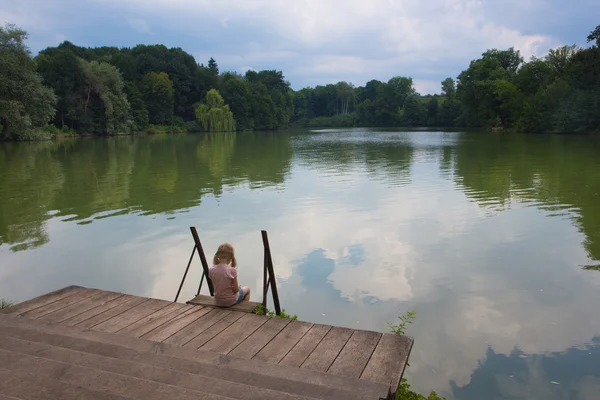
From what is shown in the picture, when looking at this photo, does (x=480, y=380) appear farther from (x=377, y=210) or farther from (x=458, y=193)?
(x=458, y=193)

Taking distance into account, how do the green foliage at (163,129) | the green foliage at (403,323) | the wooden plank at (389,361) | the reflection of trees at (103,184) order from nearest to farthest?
1. the wooden plank at (389,361)
2. the green foliage at (403,323)
3. the reflection of trees at (103,184)
4. the green foliage at (163,129)

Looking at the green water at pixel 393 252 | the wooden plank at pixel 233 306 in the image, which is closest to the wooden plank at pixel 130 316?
the wooden plank at pixel 233 306

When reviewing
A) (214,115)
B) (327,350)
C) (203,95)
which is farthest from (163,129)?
(327,350)

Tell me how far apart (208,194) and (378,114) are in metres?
105

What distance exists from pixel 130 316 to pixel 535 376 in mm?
3915

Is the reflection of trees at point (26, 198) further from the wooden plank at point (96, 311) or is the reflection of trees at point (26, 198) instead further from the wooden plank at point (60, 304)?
the wooden plank at point (96, 311)

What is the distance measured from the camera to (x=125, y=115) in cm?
6256

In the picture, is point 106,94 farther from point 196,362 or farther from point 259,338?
point 196,362

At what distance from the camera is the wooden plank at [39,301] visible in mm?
4770

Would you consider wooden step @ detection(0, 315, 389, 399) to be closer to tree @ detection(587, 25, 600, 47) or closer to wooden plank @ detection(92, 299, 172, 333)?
wooden plank @ detection(92, 299, 172, 333)

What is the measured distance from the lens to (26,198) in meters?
14.2

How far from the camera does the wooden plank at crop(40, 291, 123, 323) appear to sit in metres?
4.63

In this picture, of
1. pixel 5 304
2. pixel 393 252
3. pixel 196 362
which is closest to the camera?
pixel 196 362

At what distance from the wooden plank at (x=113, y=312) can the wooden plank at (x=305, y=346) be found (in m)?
1.95
